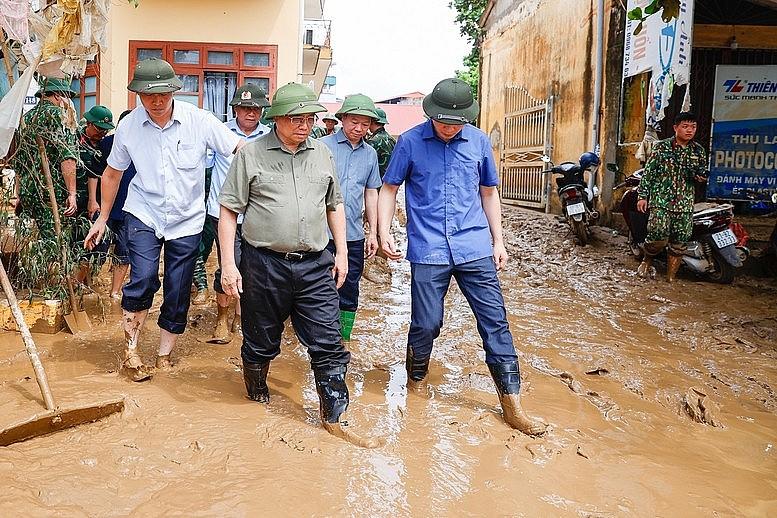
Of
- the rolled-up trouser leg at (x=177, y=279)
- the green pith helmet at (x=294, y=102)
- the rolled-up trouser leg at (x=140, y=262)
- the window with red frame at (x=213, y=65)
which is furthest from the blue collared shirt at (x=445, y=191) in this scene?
the window with red frame at (x=213, y=65)

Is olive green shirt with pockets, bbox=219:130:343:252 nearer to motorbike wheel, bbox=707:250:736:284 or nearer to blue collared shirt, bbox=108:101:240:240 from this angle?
blue collared shirt, bbox=108:101:240:240

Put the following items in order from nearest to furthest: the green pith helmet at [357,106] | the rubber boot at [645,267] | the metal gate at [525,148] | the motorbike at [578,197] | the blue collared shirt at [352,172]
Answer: the green pith helmet at [357,106]
the blue collared shirt at [352,172]
the rubber boot at [645,267]
the motorbike at [578,197]
the metal gate at [525,148]

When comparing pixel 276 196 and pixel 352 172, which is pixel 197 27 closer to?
pixel 352 172

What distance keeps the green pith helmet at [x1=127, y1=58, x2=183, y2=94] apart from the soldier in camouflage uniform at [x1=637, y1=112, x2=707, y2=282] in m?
5.15

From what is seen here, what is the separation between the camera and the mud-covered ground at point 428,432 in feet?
10.1

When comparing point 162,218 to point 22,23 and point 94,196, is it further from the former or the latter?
point 94,196

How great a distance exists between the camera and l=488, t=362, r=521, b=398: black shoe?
3.98 meters

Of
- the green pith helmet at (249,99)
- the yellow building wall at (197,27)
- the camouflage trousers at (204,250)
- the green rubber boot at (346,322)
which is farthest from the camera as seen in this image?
the yellow building wall at (197,27)

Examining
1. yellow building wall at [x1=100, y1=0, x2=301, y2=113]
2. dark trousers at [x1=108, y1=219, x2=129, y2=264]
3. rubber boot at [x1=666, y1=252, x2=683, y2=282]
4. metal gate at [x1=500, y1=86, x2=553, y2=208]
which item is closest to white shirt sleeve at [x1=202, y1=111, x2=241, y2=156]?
dark trousers at [x1=108, y1=219, x2=129, y2=264]

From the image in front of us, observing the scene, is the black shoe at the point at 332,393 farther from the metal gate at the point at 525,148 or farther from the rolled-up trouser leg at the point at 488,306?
the metal gate at the point at 525,148

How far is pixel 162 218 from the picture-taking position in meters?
4.42

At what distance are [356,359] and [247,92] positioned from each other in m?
2.13

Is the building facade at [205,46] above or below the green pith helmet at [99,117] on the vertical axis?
above

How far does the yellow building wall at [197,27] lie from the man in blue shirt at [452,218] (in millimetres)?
7791
